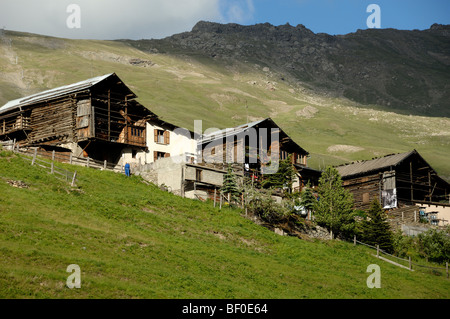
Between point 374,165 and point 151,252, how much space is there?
46679 mm

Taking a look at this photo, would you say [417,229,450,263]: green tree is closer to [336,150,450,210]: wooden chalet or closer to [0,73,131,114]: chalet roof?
[336,150,450,210]: wooden chalet

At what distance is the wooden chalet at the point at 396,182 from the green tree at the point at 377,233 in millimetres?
18349

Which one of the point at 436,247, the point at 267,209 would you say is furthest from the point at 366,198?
the point at 267,209

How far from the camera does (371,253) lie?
45062 mm

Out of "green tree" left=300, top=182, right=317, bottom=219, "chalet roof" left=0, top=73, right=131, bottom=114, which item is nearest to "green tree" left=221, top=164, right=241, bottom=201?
"green tree" left=300, top=182, right=317, bottom=219

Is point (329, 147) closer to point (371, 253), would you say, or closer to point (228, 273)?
point (371, 253)

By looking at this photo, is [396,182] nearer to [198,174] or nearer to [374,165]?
[374,165]

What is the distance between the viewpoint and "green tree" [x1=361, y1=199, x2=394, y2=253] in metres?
47.2

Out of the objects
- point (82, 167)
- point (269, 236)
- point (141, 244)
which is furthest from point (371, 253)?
point (82, 167)

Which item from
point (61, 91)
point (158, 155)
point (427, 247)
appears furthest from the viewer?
point (158, 155)

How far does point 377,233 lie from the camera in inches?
1880
